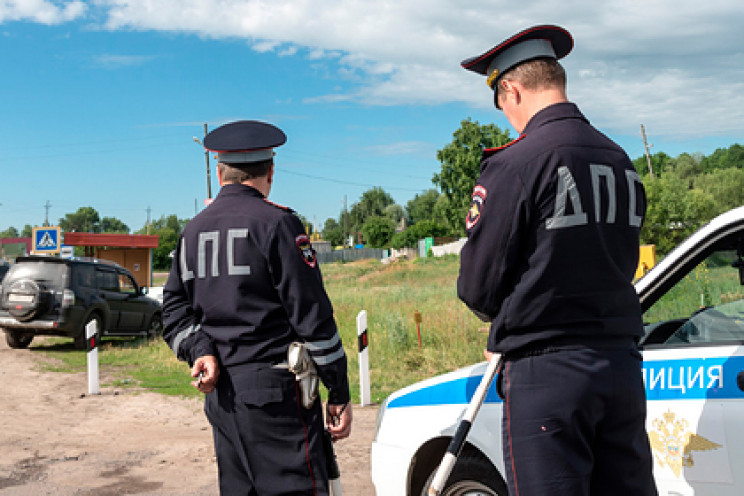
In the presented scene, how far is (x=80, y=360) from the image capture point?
538 inches

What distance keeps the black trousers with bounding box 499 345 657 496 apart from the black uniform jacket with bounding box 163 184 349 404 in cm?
95

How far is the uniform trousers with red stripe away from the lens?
9.55 feet

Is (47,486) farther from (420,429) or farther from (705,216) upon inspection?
(705,216)

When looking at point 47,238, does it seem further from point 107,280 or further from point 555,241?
point 555,241

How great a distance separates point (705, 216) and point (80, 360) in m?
35.4

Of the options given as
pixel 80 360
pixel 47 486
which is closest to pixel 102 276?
pixel 80 360

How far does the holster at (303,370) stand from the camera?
9.61 ft

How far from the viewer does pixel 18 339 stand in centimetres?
1496

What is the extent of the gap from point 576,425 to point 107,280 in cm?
1475

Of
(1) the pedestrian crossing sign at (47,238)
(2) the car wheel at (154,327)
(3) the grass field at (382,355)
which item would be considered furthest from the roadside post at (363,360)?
(1) the pedestrian crossing sign at (47,238)

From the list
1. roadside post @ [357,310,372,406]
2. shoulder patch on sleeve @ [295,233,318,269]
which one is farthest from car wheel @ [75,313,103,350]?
shoulder patch on sleeve @ [295,233,318,269]

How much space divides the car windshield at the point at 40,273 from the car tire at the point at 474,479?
12515mm

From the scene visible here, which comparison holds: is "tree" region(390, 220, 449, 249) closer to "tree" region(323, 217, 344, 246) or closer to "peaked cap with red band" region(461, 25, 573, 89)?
"tree" region(323, 217, 344, 246)

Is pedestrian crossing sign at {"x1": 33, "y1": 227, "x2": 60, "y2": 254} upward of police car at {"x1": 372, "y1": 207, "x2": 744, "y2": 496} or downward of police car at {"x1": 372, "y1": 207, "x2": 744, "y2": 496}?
upward
